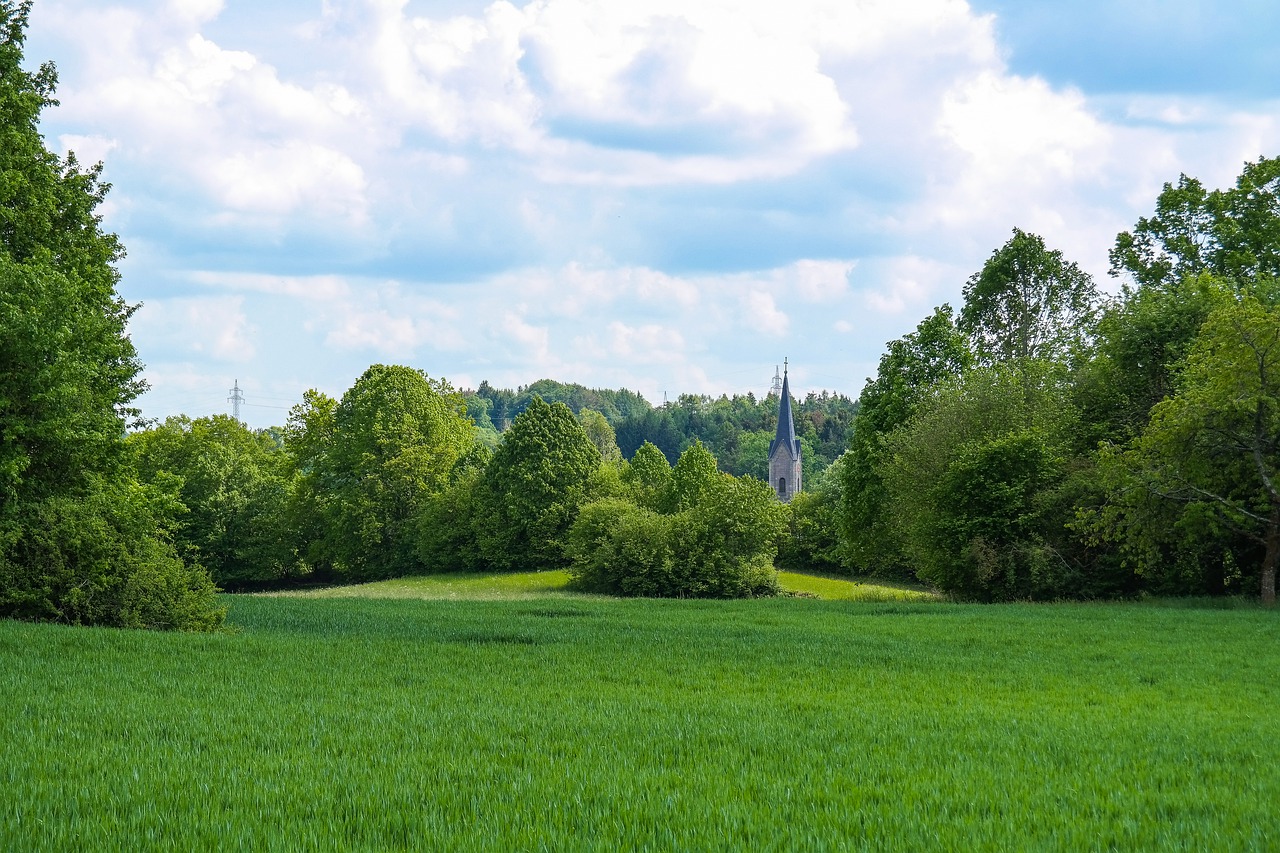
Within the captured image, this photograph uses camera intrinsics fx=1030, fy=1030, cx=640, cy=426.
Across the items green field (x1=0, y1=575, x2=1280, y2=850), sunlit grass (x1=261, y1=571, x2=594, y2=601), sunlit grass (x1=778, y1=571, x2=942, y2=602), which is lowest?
sunlit grass (x1=261, y1=571, x2=594, y2=601)

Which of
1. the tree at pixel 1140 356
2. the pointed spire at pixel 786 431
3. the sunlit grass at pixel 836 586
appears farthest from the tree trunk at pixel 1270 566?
the pointed spire at pixel 786 431

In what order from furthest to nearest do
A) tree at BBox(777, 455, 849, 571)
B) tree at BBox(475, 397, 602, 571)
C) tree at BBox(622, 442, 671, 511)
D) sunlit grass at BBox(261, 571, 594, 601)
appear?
tree at BBox(777, 455, 849, 571) < tree at BBox(622, 442, 671, 511) < tree at BBox(475, 397, 602, 571) < sunlit grass at BBox(261, 571, 594, 601)

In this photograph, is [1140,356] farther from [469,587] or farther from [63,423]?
[63,423]

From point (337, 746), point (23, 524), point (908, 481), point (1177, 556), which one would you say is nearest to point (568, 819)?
point (337, 746)

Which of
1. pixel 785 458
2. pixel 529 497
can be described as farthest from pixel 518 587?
pixel 785 458

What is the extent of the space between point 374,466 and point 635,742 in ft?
182

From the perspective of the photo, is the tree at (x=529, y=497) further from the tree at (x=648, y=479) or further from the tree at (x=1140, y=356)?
the tree at (x=1140, y=356)

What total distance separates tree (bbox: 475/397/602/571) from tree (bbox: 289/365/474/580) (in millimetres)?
4777

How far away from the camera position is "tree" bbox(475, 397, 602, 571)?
201 ft

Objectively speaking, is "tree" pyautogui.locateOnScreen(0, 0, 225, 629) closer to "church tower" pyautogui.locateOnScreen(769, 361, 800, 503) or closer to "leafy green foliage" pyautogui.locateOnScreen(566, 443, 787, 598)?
"leafy green foliage" pyautogui.locateOnScreen(566, 443, 787, 598)

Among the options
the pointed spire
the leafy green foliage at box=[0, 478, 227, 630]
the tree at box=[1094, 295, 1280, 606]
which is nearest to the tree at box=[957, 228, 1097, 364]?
the tree at box=[1094, 295, 1280, 606]

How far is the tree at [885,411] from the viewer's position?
1838 inches

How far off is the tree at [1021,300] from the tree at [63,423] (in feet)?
136

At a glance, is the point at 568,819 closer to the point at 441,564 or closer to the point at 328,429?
the point at 441,564
